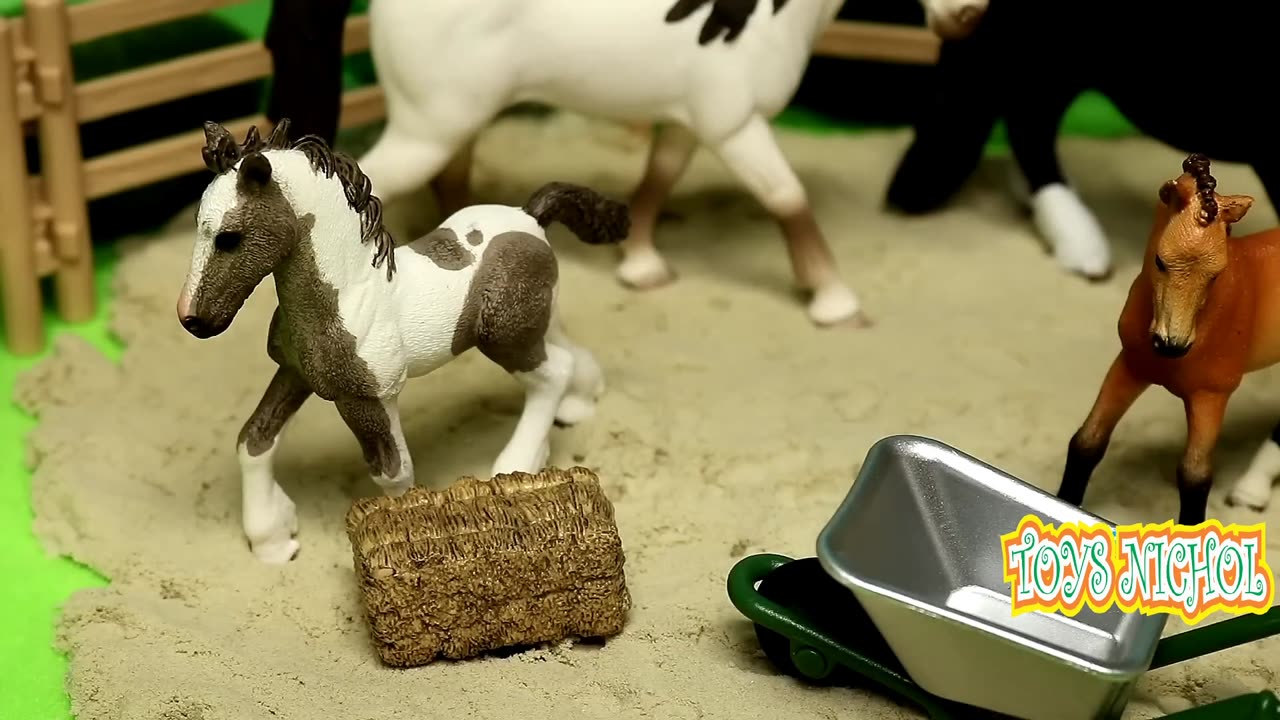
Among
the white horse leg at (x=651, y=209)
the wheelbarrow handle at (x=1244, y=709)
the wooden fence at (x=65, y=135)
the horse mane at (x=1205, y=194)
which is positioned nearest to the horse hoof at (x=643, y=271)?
the white horse leg at (x=651, y=209)

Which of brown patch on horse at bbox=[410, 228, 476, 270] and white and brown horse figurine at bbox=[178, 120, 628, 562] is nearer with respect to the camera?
white and brown horse figurine at bbox=[178, 120, 628, 562]

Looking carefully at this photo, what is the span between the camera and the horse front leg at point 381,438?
162 centimetres

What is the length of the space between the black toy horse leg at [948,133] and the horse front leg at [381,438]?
3.59ft

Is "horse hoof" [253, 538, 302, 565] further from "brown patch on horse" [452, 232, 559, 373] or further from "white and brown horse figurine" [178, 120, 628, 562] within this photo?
"brown patch on horse" [452, 232, 559, 373]

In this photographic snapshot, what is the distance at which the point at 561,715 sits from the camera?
1507 mm

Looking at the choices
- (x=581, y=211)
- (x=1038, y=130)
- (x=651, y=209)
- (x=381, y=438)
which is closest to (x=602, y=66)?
(x=581, y=211)

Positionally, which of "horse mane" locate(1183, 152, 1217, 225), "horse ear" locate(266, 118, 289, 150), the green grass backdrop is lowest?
the green grass backdrop

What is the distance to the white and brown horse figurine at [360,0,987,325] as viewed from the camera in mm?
1892

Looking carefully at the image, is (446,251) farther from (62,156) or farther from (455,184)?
(62,156)

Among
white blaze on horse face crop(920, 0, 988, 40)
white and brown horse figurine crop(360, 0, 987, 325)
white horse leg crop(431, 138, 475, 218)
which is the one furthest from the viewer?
white horse leg crop(431, 138, 475, 218)

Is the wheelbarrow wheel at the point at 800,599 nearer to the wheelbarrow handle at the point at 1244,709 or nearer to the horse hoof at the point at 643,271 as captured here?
the wheelbarrow handle at the point at 1244,709

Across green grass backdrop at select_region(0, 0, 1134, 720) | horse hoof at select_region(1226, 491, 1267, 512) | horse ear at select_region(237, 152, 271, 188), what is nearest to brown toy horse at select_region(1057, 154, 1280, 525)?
horse hoof at select_region(1226, 491, 1267, 512)

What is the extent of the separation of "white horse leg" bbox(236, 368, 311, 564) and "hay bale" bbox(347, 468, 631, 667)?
16cm

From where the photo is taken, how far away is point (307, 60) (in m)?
1.95
